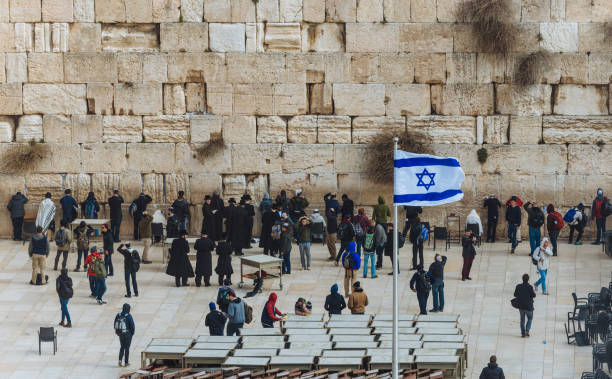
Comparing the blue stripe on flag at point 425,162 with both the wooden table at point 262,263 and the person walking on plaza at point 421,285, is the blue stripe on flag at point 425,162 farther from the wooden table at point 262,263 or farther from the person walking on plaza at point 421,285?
the wooden table at point 262,263

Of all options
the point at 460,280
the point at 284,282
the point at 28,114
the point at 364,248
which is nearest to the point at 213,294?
the point at 284,282

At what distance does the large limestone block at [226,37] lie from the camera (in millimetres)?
33938

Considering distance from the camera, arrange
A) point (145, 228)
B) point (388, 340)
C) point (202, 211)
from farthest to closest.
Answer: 1. point (202, 211)
2. point (145, 228)
3. point (388, 340)

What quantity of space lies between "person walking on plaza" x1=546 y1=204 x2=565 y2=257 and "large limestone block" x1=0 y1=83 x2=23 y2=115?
13547mm

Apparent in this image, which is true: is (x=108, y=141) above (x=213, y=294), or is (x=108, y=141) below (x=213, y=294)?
above

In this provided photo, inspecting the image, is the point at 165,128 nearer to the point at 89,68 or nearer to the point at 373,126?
the point at 89,68

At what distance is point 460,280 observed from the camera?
3008 cm

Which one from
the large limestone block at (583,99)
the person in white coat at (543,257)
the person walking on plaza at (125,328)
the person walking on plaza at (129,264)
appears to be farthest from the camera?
the large limestone block at (583,99)

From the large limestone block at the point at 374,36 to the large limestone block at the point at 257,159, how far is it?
3.19 metres

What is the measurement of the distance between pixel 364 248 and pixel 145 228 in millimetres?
5214

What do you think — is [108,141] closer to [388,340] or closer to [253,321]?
[253,321]

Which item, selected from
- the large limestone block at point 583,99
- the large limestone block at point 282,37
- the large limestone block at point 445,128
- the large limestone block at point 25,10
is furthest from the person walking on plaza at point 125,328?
the large limestone block at point 583,99

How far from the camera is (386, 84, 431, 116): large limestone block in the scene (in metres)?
33.9

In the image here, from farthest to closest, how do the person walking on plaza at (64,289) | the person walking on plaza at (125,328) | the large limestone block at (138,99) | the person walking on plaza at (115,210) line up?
the large limestone block at (138,99), the person walking on plaza at (115,210), the person walking on plaza at (64,289), the person walking on plaza at (125,328)
